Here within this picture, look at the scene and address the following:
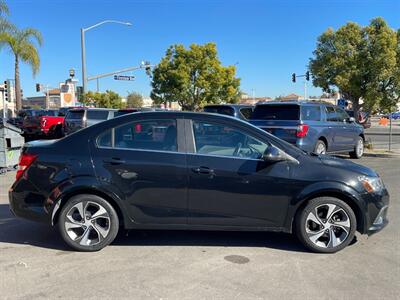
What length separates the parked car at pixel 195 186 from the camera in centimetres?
481

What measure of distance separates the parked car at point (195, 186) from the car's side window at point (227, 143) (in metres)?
0.01

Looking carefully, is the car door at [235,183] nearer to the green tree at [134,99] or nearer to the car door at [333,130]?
the car door at [333,130]

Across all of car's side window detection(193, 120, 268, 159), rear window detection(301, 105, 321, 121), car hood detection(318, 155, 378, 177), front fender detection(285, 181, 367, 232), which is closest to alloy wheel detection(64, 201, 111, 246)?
car's side window detection(193, 120, 268, 159)

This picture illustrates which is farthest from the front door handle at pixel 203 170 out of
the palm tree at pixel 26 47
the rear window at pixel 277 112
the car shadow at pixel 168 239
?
the palm tree at pixel 26 47

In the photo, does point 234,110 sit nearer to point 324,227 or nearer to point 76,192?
point 324,227

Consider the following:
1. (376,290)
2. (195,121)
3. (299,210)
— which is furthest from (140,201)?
(376,290)

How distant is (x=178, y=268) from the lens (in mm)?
4406

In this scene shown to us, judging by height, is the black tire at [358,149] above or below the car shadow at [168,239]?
above

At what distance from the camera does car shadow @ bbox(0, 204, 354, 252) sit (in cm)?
517

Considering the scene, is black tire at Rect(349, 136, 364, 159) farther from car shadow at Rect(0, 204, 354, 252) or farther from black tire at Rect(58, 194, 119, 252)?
black tire at Rect(58, 194, 119, 252)

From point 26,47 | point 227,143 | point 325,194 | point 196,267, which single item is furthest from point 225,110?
point 26,47

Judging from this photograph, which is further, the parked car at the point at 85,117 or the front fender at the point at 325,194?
the parked car at the point at 85,117

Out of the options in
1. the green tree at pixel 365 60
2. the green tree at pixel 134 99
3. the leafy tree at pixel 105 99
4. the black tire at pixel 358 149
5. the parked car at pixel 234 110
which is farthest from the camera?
the green tree at pixel 134 99

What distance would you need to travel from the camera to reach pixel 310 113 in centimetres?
1166
